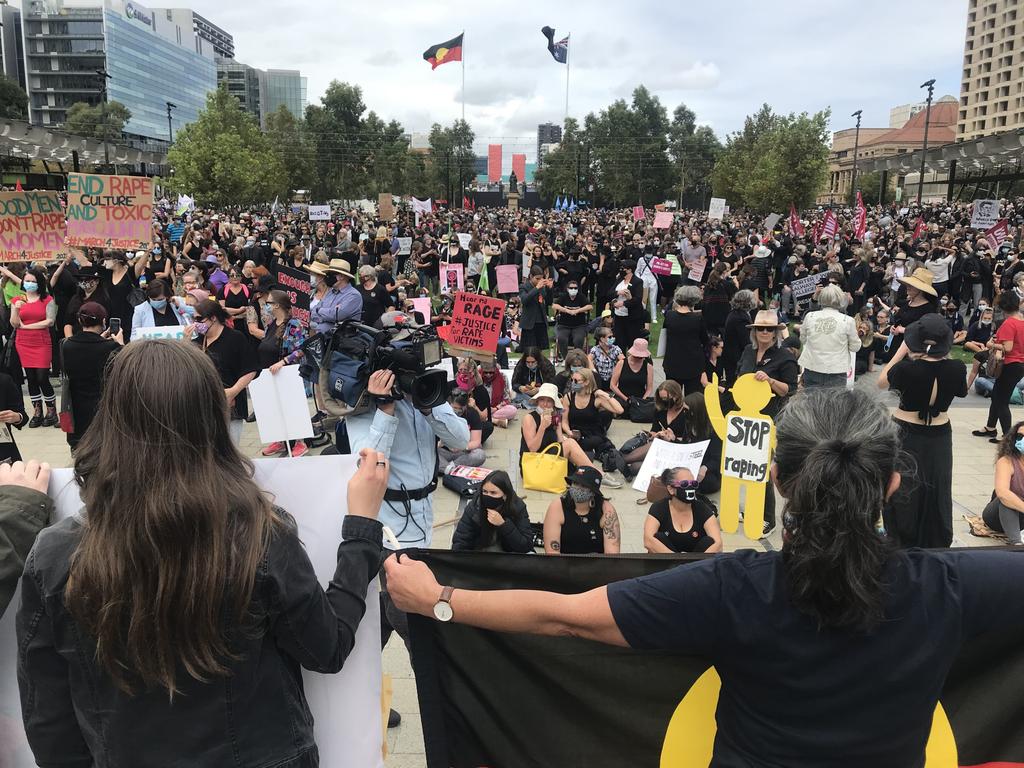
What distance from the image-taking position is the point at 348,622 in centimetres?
191

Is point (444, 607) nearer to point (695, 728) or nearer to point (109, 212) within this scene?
point (695, 728)

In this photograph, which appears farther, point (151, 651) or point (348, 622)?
point (348, 622)

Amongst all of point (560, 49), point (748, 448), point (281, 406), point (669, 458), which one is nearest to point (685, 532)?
point (669, 458)

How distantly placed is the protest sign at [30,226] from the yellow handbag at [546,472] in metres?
8.01

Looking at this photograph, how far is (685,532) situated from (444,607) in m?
4.12

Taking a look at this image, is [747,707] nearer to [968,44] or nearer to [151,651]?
[151,651]

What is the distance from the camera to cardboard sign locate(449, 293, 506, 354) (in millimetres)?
8742

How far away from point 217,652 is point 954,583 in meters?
1.55

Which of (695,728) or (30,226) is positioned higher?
(30,226)

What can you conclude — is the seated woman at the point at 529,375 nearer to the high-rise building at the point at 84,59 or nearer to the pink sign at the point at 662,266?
Answer: the pink sign at the point at 662,266

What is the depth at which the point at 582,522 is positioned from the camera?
566cm

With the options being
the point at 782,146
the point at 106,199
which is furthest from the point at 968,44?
the point at 106,199

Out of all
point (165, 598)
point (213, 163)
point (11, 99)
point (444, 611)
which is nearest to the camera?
point (165, 598)

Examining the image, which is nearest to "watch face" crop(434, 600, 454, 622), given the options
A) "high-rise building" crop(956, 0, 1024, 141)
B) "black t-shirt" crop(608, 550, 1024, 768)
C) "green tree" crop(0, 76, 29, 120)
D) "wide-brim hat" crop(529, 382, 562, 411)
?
"black t-shirt" crop(608, 550, 1024, 768)
